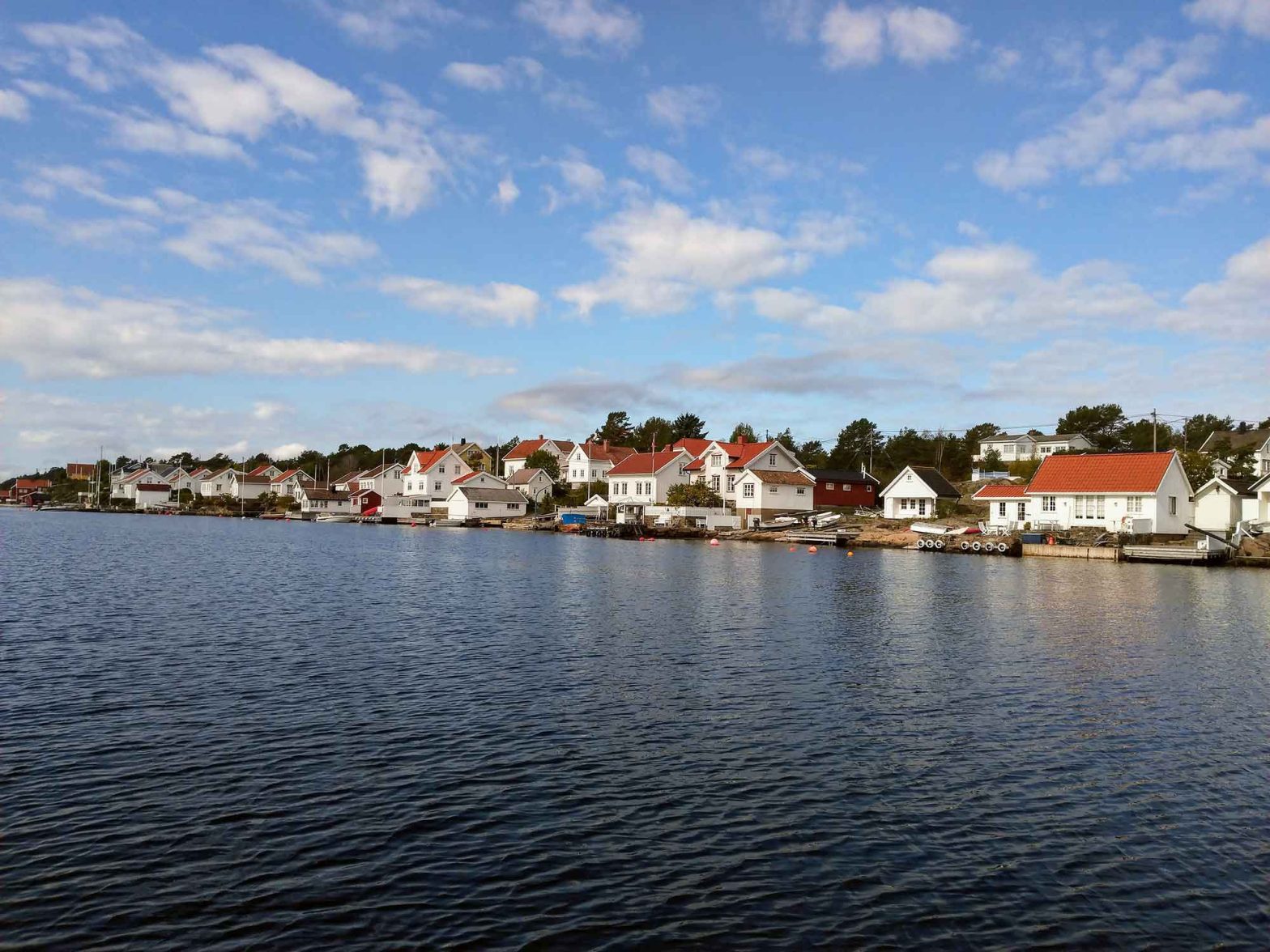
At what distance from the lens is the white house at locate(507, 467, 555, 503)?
12700 centimetres

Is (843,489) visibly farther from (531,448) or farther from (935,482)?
(531,448)

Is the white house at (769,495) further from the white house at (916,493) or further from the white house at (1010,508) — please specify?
the white house at (1010,508)

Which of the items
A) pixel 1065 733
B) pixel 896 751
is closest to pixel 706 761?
pixel 896 751

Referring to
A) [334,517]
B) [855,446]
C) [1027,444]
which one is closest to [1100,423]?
[1027,444]

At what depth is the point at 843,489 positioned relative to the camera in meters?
105

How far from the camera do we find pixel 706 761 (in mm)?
15023

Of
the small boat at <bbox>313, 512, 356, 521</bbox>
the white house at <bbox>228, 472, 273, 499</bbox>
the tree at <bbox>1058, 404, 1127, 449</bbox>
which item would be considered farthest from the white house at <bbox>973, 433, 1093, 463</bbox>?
the white house at <bbox>228, 472, 273, 499</bbox>

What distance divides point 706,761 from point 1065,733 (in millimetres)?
7536

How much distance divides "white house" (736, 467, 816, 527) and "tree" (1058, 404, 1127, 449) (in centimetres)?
5555

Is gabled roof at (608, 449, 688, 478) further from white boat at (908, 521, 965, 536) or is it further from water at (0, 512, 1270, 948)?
water at (0, 512, 1270, 948)

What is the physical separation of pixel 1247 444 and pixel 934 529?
6558 cm

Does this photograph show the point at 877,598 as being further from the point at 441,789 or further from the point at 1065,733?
the point at 441,789

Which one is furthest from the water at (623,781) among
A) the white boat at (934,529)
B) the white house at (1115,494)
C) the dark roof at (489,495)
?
the dark roof at (489,495)

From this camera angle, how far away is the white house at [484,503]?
11762cm
